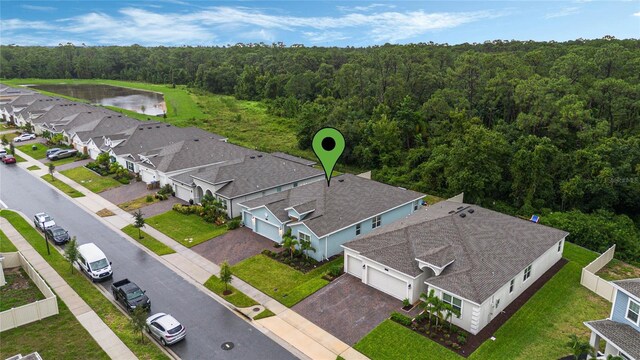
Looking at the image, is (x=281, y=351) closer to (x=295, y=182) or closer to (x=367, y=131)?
(x=295, y=182)

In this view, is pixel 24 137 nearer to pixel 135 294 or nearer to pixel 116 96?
pixel 116 96

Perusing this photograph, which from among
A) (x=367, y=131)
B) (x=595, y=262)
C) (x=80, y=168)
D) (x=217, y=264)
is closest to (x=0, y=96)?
(x=80, y=168)

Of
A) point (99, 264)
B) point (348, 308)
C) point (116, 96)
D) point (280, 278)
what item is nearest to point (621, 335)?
point (348, 308)

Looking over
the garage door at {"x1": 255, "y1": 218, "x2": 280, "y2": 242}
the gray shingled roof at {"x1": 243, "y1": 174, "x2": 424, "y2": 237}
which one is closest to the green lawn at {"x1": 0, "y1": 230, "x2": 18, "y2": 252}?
the gray shingled roof at {"x1": 243, "y1": 174, "x2": 424, "y2": 237}

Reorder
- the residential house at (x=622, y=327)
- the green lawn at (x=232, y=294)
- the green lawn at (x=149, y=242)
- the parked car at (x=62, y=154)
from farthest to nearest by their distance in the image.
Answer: the parked car at (x=62, y=154) → the green lawn at (x=149, y=242) → the green lawn at (x=232, y=294) → the residential house at (x=622, y=327)

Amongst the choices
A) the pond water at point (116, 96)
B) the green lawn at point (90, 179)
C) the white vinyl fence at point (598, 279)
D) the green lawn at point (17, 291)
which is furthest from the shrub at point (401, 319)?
the pond water at point (116, 96)

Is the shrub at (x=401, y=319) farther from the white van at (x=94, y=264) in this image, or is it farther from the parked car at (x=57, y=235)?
the parked car at (x=57, y=235)

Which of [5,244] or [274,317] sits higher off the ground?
[5,244]
